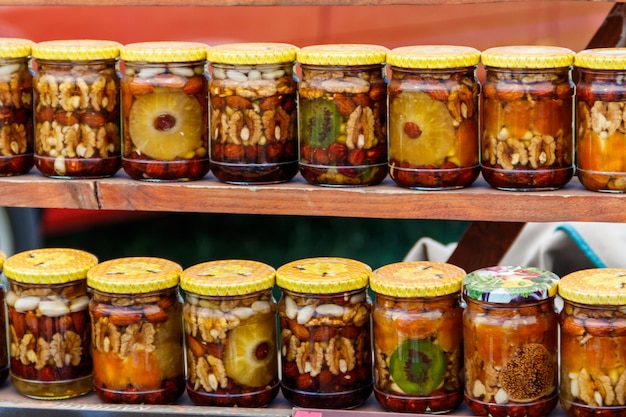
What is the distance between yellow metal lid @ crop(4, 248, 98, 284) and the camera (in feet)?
6.16

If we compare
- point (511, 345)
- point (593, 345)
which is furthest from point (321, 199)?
point (593, 345)

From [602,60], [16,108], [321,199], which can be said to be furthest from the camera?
[16,108]

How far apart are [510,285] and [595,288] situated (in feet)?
0.41

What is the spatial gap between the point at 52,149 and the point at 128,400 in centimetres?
43

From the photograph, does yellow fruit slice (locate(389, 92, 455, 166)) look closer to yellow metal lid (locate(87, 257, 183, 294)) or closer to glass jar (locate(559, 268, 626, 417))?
glass jar (locate(559, 268, 626, 417))

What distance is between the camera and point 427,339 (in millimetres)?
1776

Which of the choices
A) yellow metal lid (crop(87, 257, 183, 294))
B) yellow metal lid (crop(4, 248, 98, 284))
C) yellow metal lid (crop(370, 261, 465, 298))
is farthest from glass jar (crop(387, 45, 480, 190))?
yellow metal lid (crop(4, 248, 98, 284))

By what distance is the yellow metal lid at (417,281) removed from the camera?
1.75m

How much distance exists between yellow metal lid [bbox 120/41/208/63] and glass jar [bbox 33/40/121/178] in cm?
5

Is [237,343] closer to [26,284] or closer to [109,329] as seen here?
[109,329]

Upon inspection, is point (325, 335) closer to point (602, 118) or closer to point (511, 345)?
point (511, 345)

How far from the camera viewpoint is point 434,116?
173cm

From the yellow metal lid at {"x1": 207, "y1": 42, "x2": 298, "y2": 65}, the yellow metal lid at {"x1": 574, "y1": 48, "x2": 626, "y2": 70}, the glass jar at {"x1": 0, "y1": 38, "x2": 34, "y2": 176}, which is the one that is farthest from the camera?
the glass jar at {"x1": 0, "y1": 38, "x2": 34, "y2": 176}

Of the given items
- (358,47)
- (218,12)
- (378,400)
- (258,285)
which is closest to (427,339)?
(378,400)
